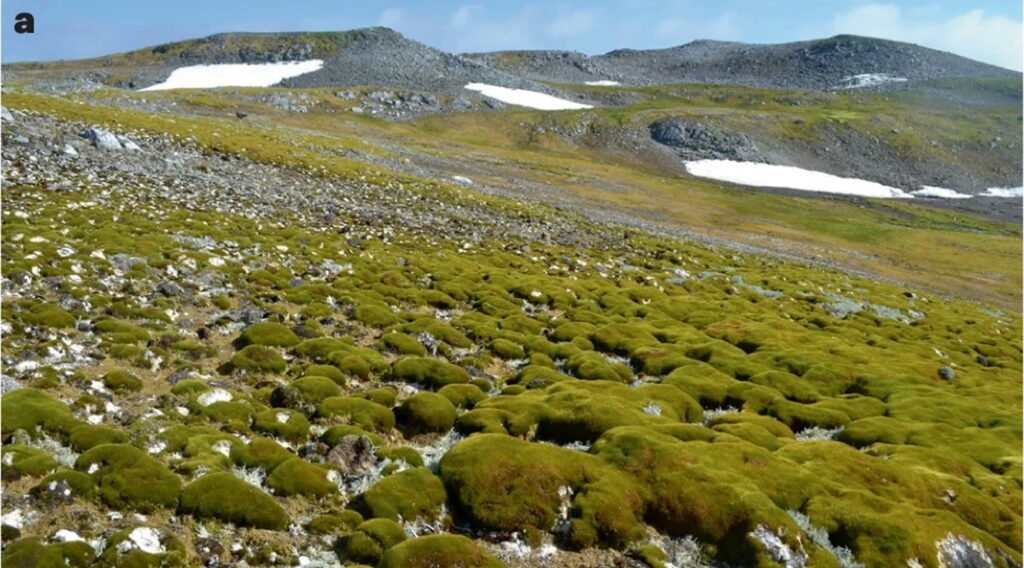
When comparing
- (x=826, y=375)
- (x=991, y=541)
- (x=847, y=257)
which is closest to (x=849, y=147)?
(x=847, y=257)

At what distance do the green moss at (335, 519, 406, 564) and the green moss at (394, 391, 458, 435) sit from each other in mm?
5027

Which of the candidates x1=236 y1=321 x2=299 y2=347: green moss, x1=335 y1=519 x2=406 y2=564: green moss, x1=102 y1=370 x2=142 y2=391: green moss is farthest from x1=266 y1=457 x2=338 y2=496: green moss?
x1=236 y1=321 x2=299 y2=347: green moss

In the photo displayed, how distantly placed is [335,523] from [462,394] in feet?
25.4

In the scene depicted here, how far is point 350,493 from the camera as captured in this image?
13328mm

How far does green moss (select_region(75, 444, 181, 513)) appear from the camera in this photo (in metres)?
11.3

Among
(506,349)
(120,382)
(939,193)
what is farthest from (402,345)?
(939,193)

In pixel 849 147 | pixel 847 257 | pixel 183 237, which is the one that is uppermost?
pixel 849 147

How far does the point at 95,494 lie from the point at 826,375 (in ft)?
84.0

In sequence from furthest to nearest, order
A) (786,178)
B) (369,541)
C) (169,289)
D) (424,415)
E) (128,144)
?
(786,178)
(128,144)
(169,289)
(424,415)
(369,541)

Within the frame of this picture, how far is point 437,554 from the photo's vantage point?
Answer: 11.1 meters

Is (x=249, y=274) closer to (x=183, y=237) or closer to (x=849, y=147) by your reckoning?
(x=183, y=237)

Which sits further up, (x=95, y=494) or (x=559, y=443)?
(x=95, y=494)

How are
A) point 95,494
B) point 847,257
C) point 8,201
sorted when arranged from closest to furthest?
point 95,494 < point 8,201 < point 847,257

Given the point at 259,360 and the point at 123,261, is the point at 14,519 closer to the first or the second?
the point at 259,360
